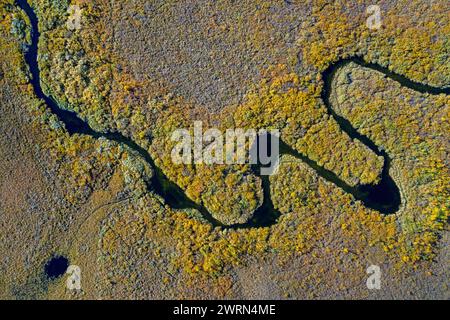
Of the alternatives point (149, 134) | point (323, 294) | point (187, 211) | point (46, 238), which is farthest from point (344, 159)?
point (46, 238)

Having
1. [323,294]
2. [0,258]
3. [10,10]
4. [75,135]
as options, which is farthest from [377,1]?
[0,258]

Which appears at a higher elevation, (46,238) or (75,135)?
(75,135)

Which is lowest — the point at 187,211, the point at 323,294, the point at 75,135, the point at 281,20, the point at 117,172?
the point at 323,294

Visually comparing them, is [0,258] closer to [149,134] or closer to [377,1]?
[149,134]

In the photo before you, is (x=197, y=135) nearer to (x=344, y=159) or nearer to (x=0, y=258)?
(x=344, y=159)

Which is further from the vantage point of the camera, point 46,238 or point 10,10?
point 10,10

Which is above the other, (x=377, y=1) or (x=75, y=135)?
(x=377, y=1)
